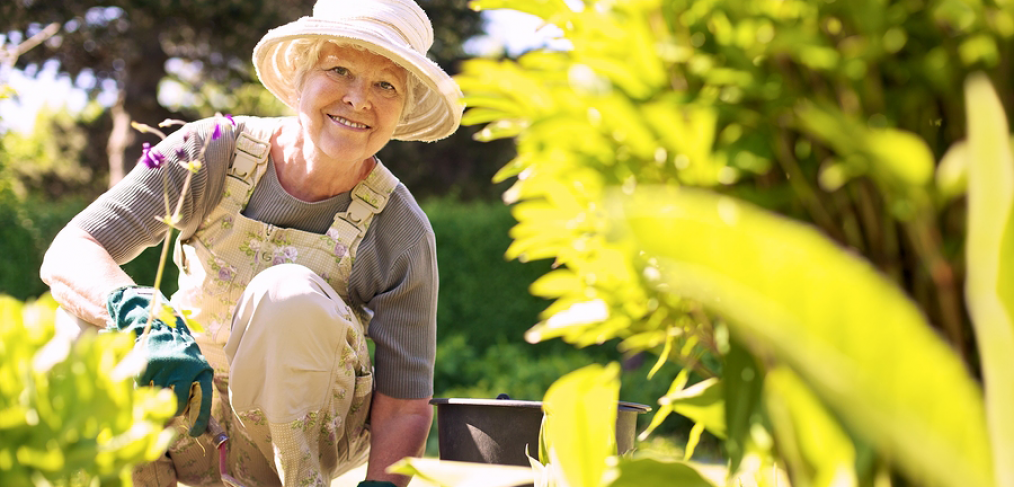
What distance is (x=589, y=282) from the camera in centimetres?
84

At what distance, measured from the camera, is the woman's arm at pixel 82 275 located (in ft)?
5.91

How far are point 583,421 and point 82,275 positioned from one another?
1499mm

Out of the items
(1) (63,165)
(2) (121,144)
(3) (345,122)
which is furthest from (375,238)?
(1) (63,165)

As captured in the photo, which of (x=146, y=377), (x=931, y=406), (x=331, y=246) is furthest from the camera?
(x=331, y=246)

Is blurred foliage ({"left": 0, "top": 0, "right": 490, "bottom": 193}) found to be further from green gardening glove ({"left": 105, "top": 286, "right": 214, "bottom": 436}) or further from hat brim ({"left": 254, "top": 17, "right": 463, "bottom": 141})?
green gardening glove ({"left": 105, "top": 286, "right": 214, "bottom": 436})

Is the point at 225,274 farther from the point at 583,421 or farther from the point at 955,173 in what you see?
the point at 955,173

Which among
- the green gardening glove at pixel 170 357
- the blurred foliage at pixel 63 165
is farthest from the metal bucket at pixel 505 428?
the blurred foliage at pixel 63 165

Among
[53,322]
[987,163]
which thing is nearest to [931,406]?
[987,163]

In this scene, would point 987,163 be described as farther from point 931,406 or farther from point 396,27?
point 396,27

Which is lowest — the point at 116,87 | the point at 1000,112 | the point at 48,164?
the point at 48,164

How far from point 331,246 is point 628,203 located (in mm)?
1778

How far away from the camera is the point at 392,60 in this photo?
222 centimetres

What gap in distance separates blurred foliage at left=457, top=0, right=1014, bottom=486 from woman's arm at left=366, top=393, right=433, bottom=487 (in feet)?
4.33

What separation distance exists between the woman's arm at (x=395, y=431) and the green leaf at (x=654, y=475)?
1.29 metres
